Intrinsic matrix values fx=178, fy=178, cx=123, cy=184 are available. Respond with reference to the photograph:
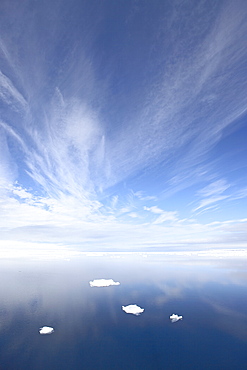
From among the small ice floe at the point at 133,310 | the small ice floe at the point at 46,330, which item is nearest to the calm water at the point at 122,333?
the small ice floe at the point at 46,330

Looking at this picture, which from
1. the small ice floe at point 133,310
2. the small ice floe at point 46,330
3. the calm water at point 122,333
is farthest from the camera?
the small ice floe at point 133,310

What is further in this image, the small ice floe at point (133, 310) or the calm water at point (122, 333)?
the small ice floe at point (133, 310)

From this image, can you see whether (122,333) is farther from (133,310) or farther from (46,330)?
(46,330)

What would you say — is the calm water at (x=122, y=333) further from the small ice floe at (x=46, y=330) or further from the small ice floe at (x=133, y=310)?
the small ice floe at (x=133, y=310)

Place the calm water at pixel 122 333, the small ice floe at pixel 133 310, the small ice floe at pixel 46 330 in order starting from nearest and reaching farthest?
the calm water at pixel 122 333 < the small ice floe at pixel 46 330 < the small ice floe at pixel 133 310

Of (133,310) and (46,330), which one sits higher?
(133,310)

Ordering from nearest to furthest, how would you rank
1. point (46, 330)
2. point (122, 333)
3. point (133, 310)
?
point (46, 330)
point (122, 333)
point (133, 310)

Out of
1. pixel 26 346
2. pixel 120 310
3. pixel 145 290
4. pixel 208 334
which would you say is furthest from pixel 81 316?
pixel 145 290

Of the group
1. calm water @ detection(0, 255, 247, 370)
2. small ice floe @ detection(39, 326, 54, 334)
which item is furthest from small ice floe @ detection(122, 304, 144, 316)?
small ice floe @ detection(39, 326, 54, 334)

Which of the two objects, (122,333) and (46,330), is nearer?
(46,330)

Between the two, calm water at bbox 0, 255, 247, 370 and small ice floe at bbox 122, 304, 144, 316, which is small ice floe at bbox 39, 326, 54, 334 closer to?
calm water at bbox 0, 255, 247, 370

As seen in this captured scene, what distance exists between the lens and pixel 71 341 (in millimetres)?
19688

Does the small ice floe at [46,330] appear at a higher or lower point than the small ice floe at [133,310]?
lower

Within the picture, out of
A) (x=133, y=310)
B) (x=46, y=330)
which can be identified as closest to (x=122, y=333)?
(x=133, y=310)
